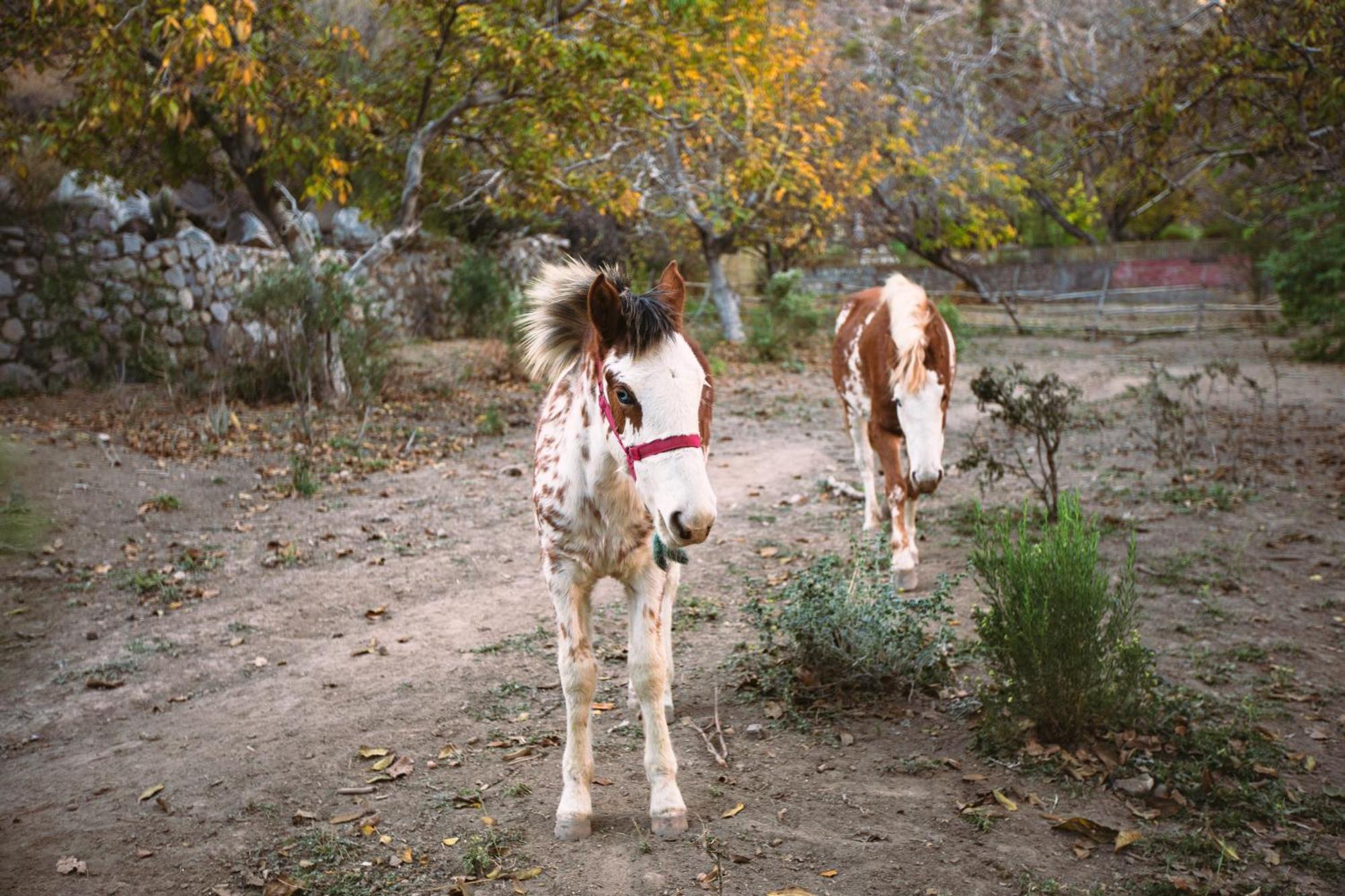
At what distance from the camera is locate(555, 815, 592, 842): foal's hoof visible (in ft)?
10.7

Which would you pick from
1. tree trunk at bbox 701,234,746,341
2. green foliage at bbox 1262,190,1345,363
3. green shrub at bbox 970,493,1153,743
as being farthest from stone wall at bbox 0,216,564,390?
green foliage at bbox 1262,190,1345,363

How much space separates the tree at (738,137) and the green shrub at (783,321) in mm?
1271

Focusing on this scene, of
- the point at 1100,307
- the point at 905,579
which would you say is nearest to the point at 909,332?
the point at 905,579

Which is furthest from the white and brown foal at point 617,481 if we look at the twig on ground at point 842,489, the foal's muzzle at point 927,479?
the twig on ground at point 842,489

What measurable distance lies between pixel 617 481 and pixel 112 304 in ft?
34.9

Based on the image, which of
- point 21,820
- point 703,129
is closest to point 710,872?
point 21,820

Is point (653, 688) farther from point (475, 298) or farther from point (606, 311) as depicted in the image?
point (475, 298)

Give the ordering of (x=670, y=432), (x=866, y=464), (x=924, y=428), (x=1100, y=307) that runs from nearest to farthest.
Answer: (x=670, y=432) → (x=924, y=428) → (x=866, y=464) → (x=1100, y=307)

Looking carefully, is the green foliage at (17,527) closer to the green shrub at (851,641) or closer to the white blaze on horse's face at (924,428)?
the green shrub at (851,641)

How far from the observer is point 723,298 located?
18.5 meters

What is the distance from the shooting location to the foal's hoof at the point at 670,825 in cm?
323

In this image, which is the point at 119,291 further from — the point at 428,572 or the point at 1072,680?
the point at 1072,680

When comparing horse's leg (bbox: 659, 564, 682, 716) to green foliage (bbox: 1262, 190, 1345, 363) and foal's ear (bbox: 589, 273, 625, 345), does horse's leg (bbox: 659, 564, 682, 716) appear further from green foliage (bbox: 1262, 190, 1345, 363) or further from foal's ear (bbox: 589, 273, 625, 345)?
green foliage (bbox: 1262, 190, 1345, 363)

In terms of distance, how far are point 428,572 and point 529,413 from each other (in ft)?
17.3
